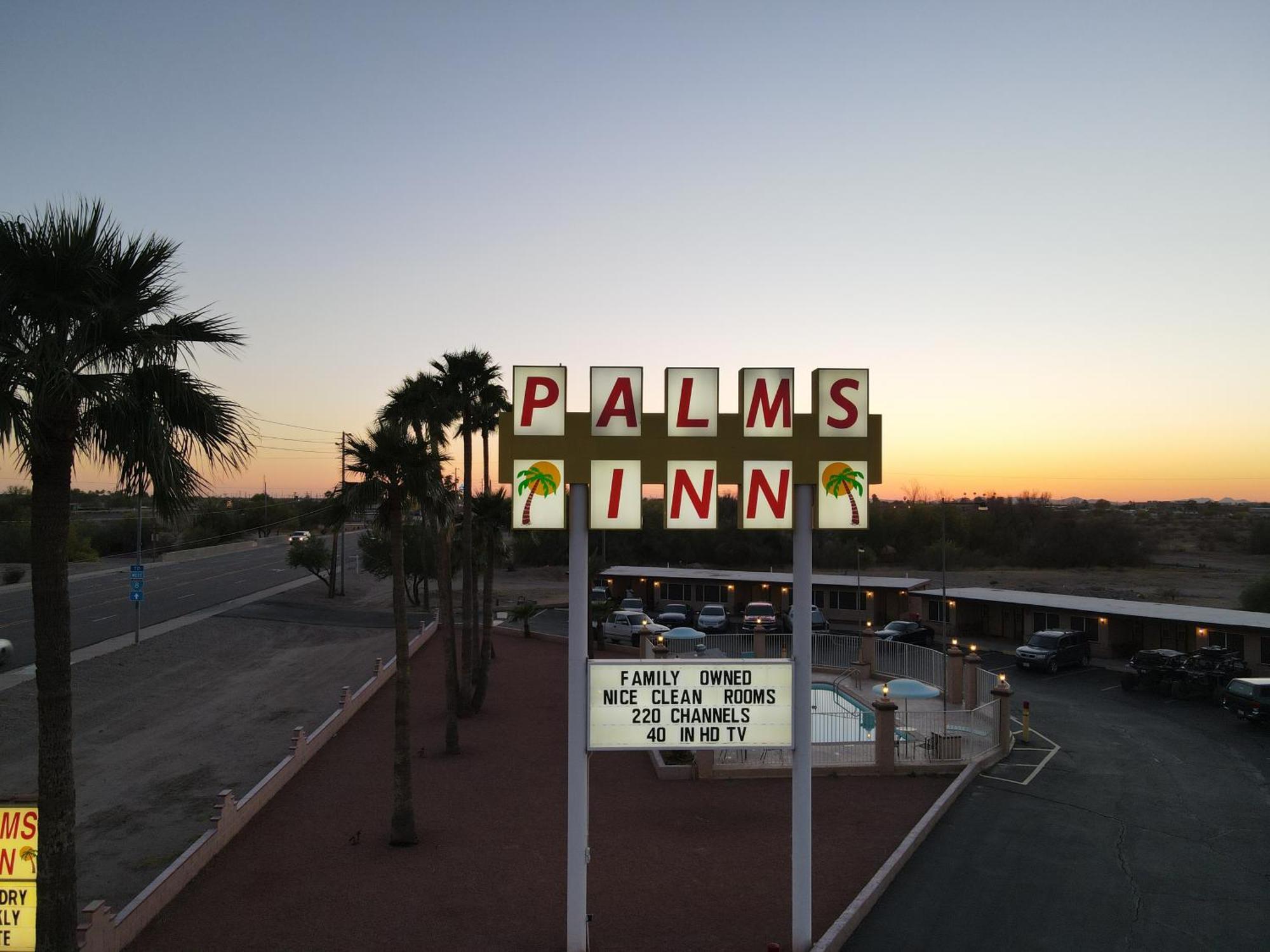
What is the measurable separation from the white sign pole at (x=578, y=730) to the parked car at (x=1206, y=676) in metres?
28.5

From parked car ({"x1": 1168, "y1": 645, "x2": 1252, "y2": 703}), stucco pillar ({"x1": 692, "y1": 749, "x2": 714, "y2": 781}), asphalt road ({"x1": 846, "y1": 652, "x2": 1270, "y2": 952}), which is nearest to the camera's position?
asphalt road ({"x1": 846, "y1": 652, "x2": 1270, "y2": 952})

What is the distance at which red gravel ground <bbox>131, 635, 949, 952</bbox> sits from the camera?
12.5 meters

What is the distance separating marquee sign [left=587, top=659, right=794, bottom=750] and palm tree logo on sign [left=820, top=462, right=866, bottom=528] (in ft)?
7.67

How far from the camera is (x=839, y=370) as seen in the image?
11.3 m

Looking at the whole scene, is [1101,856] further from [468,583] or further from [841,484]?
[468,583]

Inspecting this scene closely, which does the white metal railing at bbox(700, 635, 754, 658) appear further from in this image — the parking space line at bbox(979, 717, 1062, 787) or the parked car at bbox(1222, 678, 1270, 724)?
the parked car at bbox(1222, 678, 1270, 724)

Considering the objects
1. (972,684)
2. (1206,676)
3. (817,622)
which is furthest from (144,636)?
(1206,676)

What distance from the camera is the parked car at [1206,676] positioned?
29.4 meters

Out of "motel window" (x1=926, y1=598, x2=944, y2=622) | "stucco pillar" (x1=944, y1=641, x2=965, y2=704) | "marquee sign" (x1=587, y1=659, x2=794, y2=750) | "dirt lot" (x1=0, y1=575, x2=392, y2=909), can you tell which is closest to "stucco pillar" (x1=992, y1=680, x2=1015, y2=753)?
"stucco pillar" (x1=944, y1=641, x2=965, y2=704)

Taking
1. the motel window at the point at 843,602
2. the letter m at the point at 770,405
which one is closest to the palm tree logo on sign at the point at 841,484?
the letter m at the point at 770,405

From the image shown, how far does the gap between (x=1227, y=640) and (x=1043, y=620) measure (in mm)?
9077

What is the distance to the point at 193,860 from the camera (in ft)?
47.0

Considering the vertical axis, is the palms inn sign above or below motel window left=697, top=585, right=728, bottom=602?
above

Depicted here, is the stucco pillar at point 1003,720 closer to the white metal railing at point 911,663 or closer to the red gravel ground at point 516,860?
the red gravel ground at point 516,860
